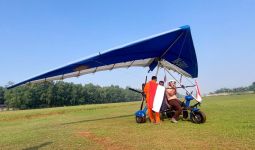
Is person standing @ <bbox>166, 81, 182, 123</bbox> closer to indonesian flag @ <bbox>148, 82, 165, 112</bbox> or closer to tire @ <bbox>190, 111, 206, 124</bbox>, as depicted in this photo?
indonesian flag @ <bbox>148, 82, 165, 112</bbox>

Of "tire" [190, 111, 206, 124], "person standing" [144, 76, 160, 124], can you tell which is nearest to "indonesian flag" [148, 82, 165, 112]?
"person standing" [144, 76, 160, 124]

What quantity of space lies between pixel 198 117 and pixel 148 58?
4316mm

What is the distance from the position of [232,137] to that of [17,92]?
124 metres

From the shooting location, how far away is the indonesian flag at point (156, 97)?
37.1 feet

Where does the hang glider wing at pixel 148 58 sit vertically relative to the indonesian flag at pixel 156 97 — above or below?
above

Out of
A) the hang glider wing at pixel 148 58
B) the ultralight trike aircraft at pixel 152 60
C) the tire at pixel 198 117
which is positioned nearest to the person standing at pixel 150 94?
the ultralight trike aircraft at pixel 152 60

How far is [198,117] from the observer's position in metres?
9.95

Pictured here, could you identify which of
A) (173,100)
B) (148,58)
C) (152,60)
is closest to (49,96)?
(152,60)

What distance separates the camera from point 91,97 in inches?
6014

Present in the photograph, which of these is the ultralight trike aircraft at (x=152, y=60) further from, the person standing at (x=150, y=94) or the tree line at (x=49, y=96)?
the tree line at (x=49, y=96)

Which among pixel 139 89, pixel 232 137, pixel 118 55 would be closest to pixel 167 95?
pixel 139 89

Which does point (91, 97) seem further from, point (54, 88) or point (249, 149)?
point (249, 149)

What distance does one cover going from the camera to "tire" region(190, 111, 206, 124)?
388 inches

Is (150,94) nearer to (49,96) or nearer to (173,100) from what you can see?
(173,100)
